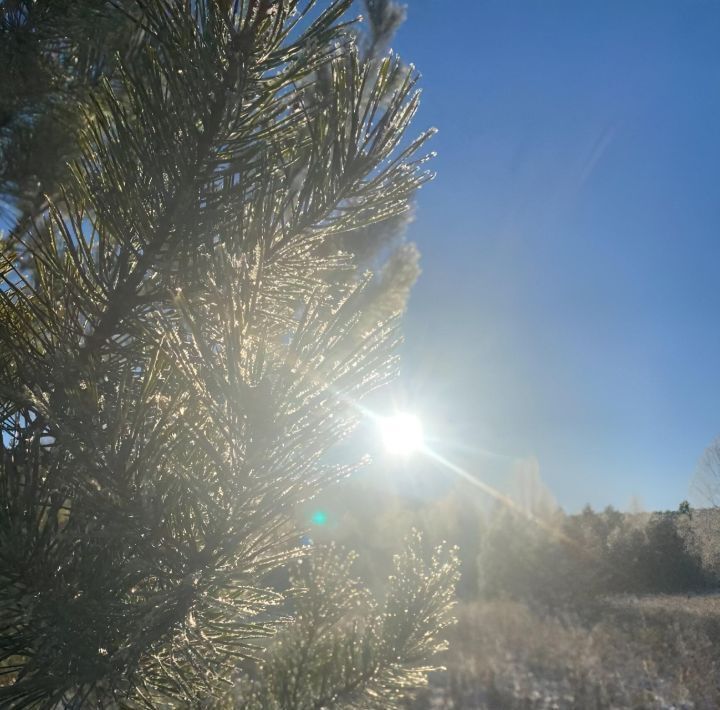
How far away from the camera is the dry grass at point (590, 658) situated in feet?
14.7

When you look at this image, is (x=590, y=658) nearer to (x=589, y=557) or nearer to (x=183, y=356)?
(x=589, y=557)

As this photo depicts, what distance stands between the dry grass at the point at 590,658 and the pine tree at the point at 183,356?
2.97m

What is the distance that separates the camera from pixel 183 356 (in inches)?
29.9

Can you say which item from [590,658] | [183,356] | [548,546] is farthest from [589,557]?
[183,356]

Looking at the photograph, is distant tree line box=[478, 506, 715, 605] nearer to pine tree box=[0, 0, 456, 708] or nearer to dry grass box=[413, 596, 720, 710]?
dry grass box=[413, 596, 720, 710]

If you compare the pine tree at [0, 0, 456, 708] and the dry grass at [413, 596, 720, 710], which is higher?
the pine tree at [0, 0, 456, 708]

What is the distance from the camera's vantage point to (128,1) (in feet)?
5.03

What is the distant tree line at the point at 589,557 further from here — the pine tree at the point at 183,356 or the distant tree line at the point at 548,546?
the pine tree at the point at 183,356

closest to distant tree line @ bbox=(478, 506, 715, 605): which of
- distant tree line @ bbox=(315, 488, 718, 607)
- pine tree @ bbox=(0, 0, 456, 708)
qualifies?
distant tree line @ bbox=(315, 488, 718, 607)

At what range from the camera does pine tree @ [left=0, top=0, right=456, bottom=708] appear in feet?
2.54

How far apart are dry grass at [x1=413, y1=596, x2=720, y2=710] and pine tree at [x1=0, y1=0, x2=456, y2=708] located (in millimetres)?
2968

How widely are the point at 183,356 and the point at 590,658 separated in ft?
29.7

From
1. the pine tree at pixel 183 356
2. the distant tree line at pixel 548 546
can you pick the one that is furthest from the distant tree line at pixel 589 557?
the pine tree at pixel 183 356

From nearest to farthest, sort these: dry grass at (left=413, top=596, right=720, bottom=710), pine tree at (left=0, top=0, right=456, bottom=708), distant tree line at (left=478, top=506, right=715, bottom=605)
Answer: pine tree at (left=0, top=0, right=456, bottom=708), distant tree line at (left=478, top=506, right=715, bottom=605), dry grass at (left=413, top=596, right=720, bottom=710)
